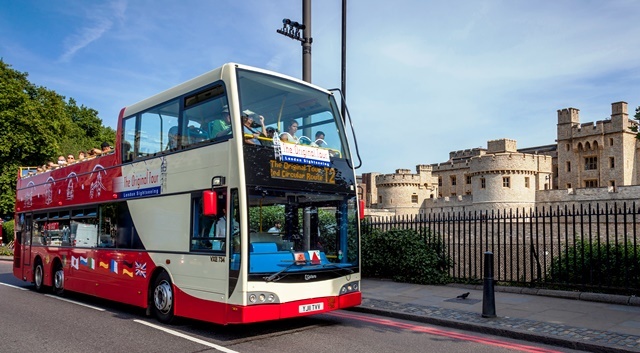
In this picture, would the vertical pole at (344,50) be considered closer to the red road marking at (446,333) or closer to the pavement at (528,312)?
the pavement at (528,312)

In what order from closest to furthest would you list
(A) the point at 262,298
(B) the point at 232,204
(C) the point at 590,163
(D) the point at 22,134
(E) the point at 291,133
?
(A) the point at 262,298
(B) the point at 232,204
(E) the point at 291,133
(D) the point at 22,134
(C) the point at 590,163

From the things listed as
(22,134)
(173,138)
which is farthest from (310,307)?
(22,134)

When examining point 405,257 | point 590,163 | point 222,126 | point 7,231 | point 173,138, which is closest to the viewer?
point 222,126

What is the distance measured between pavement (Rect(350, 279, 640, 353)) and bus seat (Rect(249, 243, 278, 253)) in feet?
9.33

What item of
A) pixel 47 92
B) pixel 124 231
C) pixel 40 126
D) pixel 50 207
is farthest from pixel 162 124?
pixel 47 92

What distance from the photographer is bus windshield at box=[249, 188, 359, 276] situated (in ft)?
23.4

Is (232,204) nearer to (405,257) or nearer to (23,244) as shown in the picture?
(405,257)

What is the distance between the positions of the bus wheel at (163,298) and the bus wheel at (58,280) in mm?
4783

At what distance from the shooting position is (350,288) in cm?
798

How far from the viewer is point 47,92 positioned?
44281 mm

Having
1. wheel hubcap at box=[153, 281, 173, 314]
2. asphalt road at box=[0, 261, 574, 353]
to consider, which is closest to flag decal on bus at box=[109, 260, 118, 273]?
asphalt road at box=[0, 261, 574, 353]

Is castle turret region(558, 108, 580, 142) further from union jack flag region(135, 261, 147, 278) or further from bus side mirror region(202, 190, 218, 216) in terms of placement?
bus side mirror region(202, 190, 218, 216)

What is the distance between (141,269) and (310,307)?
3.33 meters

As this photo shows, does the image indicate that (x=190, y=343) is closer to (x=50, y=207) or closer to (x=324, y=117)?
(x=324, y=117)
